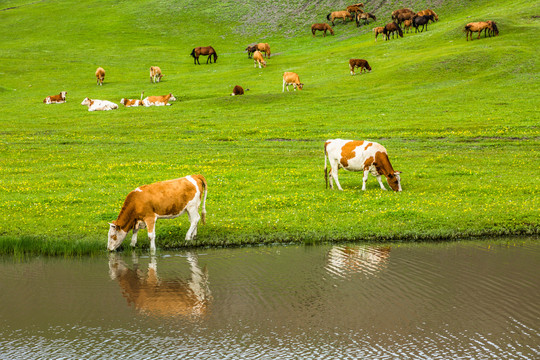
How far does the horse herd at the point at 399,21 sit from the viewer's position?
65875 millimetres

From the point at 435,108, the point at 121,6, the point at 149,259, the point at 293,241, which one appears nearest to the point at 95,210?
the point at 149,259

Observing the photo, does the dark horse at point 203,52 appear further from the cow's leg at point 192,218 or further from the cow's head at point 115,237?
the cow's head at point 115,237

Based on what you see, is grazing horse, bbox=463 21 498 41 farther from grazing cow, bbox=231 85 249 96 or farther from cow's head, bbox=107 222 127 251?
cow's head, bbox=107 222 127 251

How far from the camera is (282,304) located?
13.3m

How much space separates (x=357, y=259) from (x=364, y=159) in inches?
338

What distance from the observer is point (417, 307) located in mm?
12984

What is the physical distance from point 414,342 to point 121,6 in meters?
122

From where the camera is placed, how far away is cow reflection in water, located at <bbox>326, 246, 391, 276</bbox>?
15688mm

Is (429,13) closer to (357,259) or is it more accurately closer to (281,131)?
(281,131)

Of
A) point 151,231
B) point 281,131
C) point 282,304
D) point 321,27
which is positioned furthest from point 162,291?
point 321,27

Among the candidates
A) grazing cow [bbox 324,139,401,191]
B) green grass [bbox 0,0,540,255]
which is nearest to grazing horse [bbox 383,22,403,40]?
green grass [bbox 0,0,540,255]

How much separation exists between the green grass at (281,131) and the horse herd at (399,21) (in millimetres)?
1592

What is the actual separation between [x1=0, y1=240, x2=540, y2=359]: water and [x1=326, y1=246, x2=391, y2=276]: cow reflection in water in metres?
0.03

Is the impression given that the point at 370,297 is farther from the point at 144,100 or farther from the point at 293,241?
the point at 144,100
